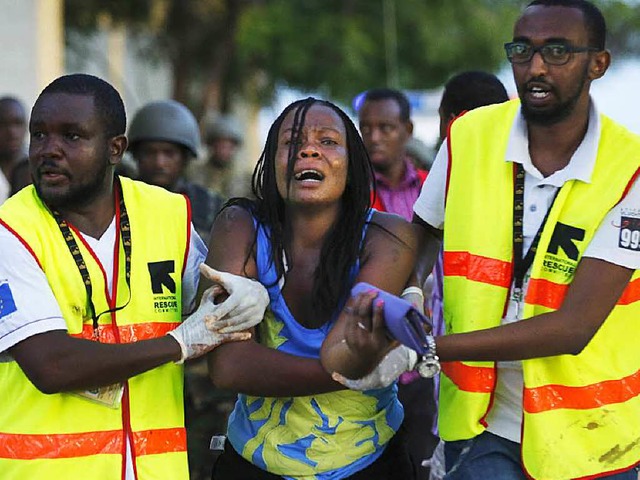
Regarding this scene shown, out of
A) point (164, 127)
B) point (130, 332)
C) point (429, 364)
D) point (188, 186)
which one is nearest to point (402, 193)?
point (188, 186)

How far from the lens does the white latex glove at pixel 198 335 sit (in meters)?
3.81

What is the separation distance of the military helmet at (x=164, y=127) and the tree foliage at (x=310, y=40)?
10034 mm

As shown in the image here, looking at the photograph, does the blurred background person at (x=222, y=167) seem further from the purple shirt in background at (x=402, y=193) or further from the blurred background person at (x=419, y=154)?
the purple shirt in background at (x=402, y=193)

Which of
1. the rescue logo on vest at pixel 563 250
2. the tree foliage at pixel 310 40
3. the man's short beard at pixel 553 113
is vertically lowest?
the rescue logo on vest at pixel 563 250

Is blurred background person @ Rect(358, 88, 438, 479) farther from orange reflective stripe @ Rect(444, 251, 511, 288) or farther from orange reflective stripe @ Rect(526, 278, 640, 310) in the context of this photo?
orange reflective stripe @ Rect(526, 278, 640, 310)

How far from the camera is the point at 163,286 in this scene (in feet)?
13.3

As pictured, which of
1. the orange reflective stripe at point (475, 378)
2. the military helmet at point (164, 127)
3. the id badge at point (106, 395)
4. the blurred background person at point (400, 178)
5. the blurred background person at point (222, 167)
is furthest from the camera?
the blurred background person at point (222, 167)

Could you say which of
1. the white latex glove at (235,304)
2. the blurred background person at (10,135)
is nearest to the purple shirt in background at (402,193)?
the white latex glove at (235,304)

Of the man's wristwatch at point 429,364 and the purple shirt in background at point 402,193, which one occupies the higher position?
the purple shirt in background at point 402,193

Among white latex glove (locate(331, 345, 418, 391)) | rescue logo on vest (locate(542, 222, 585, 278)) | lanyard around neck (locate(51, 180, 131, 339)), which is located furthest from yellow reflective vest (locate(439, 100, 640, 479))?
lanyard around neck (locate(51, 180, 131, 339))

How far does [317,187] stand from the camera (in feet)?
13.0

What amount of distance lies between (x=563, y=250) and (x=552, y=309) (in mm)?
195

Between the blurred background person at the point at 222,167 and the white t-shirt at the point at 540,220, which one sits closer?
the white t-shirt at the point at 540,220

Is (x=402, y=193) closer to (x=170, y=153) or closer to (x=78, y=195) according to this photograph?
(x=170, y=153)
